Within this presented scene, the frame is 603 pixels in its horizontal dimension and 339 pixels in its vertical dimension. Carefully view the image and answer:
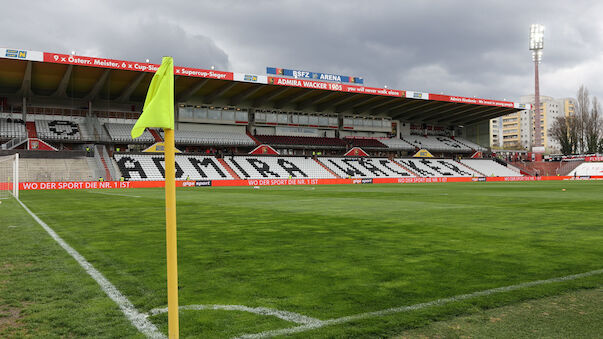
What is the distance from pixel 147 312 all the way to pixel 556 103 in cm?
18839

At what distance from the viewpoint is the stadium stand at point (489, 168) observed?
6278 cm

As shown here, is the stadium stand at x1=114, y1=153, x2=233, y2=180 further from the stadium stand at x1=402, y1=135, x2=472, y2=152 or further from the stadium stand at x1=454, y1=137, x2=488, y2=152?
the stadium stand at x1=454, y1=137, x2=488, y2=152

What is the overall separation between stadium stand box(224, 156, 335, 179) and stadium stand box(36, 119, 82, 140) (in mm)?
16953

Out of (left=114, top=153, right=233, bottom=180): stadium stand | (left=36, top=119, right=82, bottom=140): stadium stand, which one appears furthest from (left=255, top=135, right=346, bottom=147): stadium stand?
(left=36, top=119, right=82, bottom=140): stadium stand

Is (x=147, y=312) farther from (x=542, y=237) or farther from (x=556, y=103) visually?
(x=556, y=103)

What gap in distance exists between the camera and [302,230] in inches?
359

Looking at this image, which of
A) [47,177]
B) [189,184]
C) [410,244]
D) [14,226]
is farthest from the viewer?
[189,184]

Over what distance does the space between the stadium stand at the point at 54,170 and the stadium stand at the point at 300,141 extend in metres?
22.6

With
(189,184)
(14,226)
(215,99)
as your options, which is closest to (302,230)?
(14,226)

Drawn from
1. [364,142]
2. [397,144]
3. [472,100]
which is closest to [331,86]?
[364,142]

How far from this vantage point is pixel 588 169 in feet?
211

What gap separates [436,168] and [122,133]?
4151 cm

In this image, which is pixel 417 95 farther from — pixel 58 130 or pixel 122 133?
pixel 58 130

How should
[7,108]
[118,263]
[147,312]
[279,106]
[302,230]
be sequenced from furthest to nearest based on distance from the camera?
[279,106]
[7,108]
[302,230]
[118,263]
[147,312]
